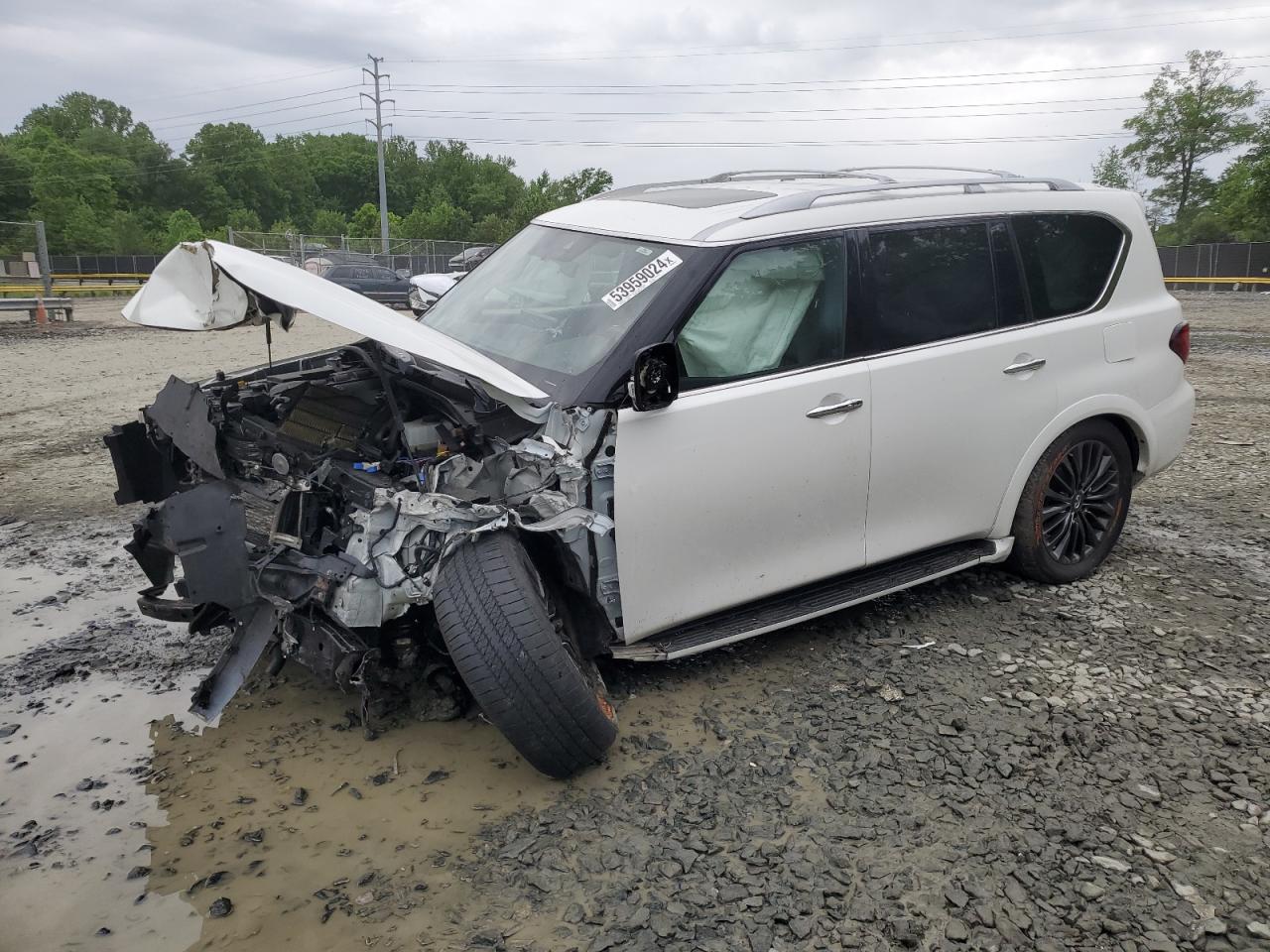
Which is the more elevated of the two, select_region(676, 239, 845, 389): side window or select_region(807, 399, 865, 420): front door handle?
select_region(676, 239, 845, 389): side window

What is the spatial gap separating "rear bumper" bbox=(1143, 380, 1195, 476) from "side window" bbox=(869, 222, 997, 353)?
4.04ft

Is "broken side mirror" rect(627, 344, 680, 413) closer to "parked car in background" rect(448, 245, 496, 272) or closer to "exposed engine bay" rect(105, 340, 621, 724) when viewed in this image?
"exposed engine bay" rect(105, 340, 621, 724)

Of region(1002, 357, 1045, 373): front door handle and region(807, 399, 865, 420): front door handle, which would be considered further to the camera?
region(1002, 357, 1045, 373): front door handle

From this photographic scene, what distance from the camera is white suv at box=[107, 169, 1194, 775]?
329 cm

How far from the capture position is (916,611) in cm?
461

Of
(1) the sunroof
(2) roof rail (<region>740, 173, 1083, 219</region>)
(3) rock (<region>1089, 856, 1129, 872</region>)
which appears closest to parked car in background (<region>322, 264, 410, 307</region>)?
(1) the sunroof

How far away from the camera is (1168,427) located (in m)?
4.91

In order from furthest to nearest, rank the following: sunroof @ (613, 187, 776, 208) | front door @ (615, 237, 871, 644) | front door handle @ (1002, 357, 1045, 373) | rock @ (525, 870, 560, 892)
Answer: front door handle @ (1002, 357, 1045, 373) < sunroof @ (613, 187, 776, 208) < front door @ (615, 237, 871, 644) < rock @ (525, 870, 560, 892)

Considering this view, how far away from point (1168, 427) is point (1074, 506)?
27.9 inches

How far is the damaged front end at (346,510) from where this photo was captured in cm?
327

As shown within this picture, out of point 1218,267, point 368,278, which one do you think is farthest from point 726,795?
point 1218,267

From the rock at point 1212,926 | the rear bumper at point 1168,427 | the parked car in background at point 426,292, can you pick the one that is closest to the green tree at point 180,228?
the parked car in background at point 426,292

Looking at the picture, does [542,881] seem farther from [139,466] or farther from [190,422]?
[139,466]

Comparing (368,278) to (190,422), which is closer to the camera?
(190,422)
